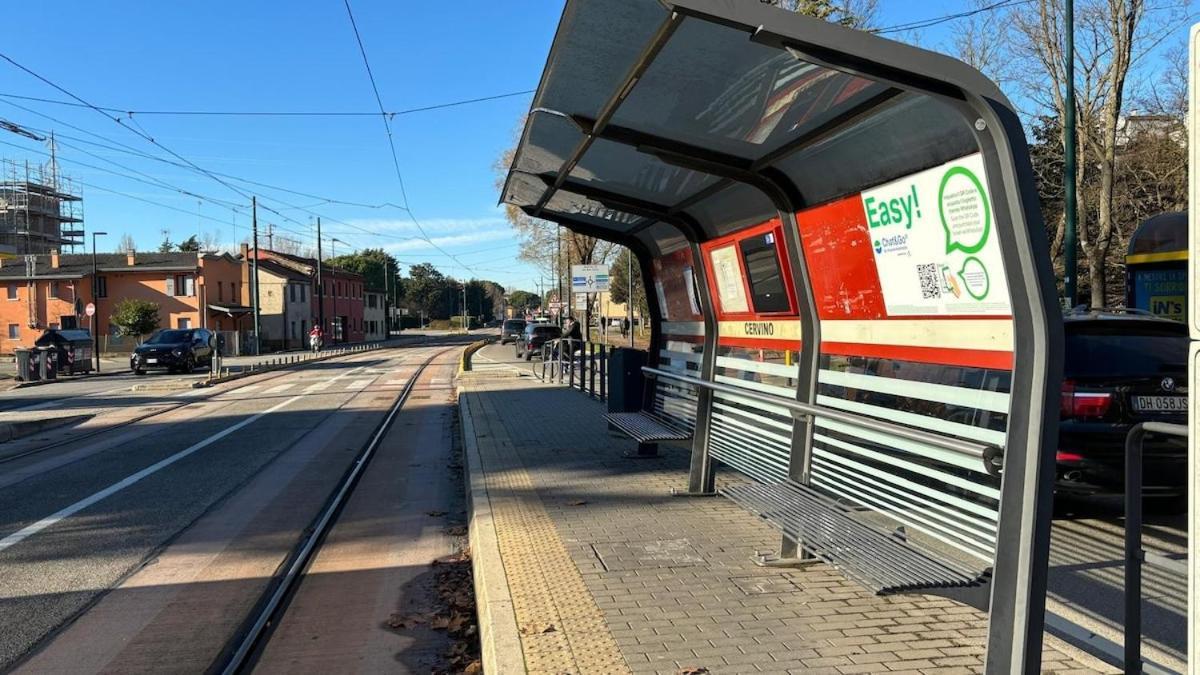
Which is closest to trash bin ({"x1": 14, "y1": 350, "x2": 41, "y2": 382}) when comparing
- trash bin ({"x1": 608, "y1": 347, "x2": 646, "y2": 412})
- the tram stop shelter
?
trash bin ({"x1": 608, "y1": 347, "x2": 646, "y2": 412})

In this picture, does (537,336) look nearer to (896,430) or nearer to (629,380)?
(629,380)

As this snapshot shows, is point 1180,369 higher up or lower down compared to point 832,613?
higher up

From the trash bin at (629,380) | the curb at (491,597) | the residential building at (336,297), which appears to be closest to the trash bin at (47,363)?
the trash bin at (629,380)

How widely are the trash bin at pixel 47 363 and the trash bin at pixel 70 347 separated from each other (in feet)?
3.02

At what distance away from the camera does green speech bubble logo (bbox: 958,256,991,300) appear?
12.1 feet

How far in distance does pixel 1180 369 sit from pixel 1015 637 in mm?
4511

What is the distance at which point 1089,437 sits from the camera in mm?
6602

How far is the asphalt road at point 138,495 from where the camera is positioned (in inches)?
231

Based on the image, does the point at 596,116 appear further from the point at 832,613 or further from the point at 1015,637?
the point at 1015,637

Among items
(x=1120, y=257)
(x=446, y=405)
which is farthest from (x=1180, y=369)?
(x=1120, y=257)

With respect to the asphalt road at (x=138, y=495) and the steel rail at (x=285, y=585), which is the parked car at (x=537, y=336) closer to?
the asphalt road at (x=138, y=495)

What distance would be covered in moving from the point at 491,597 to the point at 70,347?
35999 mm

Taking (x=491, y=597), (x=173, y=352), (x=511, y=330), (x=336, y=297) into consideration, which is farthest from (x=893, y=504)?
(x=336, y=297)

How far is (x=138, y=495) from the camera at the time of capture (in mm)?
9250
